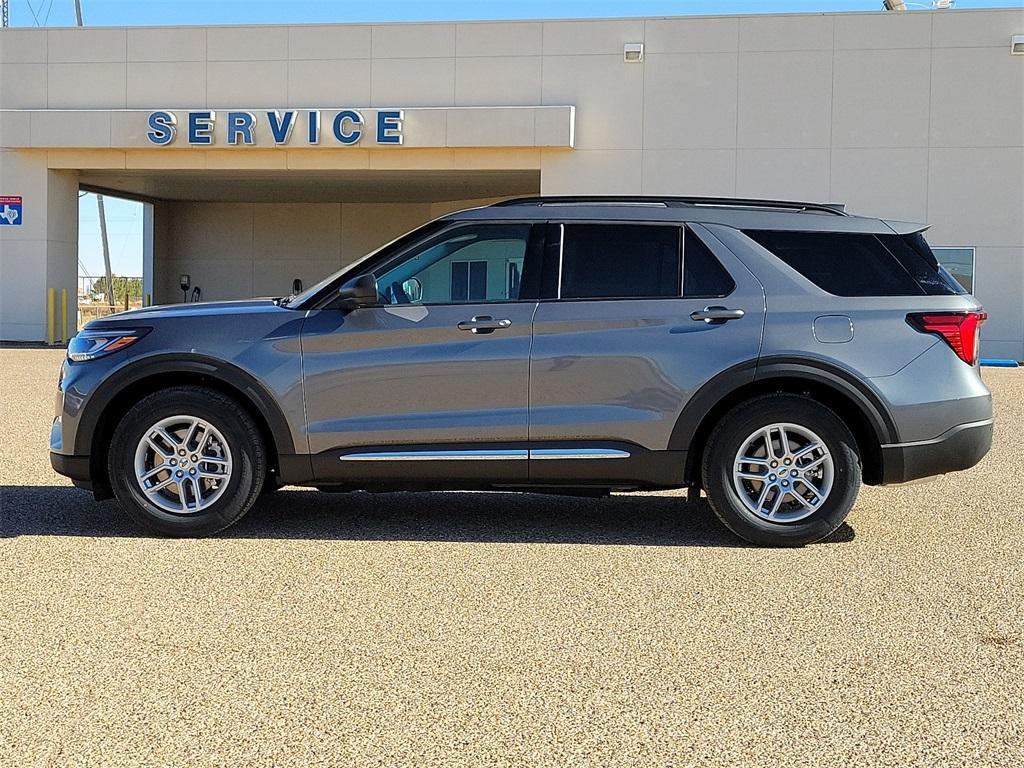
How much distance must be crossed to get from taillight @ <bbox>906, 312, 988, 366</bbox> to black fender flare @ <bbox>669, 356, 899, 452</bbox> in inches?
18.0

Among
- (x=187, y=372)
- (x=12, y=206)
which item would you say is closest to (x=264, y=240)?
(x=12, y=206)

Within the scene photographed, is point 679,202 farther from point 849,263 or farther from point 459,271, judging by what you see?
point 459,271

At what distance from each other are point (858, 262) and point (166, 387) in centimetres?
389

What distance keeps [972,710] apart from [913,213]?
21394 mm

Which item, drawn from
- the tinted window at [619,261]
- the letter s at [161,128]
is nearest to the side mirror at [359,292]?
the tinted window at [619,261]

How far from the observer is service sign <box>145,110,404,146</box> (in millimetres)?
24625

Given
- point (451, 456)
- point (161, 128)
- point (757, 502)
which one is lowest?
point (757, 502)

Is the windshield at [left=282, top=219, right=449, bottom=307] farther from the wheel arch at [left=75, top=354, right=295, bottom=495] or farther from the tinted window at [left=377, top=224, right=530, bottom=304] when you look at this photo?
the wheel arch at [left=75, top=354, right=295, bottom=495]

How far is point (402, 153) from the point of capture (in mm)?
25141

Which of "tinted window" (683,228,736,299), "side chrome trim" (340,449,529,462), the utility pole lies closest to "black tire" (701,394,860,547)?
"tinted window" (683,228,736,299)

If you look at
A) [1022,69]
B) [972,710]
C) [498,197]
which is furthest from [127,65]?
[972,710]

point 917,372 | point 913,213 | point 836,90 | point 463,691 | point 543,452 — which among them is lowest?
point 463,691

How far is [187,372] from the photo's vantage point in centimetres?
663

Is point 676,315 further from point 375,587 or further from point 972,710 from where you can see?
point 972,710
